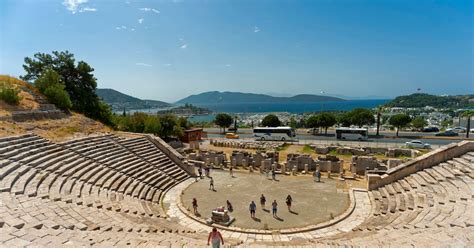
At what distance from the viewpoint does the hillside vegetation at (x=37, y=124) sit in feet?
64.3

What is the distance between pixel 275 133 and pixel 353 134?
13.7 m

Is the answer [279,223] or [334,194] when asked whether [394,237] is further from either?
[334,194]

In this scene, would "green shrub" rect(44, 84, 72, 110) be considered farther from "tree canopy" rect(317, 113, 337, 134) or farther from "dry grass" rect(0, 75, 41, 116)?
"tree canopy" rect(317, 113, 337, 134)

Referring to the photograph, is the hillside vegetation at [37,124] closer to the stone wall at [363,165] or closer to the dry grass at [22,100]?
the dry grass at [22,100]

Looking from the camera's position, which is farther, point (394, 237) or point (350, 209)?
point (350, 209)

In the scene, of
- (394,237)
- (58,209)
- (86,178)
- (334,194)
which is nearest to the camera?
(394,237)

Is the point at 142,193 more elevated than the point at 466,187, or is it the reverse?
the point at 466,187

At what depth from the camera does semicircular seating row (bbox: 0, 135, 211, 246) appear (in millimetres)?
9016

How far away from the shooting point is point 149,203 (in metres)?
17.0

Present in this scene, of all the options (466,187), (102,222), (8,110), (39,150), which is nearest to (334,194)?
(466,187)

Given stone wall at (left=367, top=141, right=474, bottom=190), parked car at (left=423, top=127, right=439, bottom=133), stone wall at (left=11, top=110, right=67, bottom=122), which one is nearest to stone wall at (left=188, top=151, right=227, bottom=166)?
stone wall at (left=11, top=110, right=67, bottom=122)

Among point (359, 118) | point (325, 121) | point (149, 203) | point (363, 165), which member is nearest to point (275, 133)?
point (325, 121)

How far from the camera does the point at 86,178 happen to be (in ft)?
52.0

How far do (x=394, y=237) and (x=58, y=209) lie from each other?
537 inches
